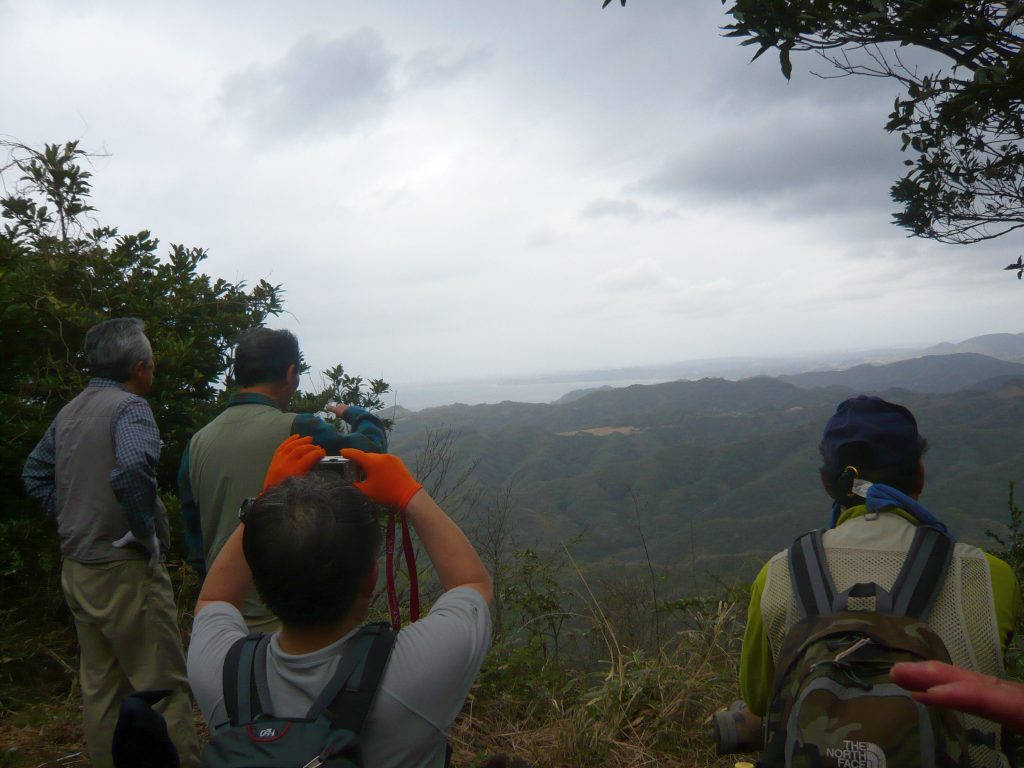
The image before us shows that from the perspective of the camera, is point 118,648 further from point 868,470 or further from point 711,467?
point 711,467

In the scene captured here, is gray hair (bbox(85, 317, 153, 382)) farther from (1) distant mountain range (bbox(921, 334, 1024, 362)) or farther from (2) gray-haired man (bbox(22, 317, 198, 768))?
(1) distant mountain range (bbox(921, 334, 1024, 362))

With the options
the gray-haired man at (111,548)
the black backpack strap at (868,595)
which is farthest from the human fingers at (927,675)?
the gray-haired man at (111,548)

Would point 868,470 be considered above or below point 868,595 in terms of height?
above

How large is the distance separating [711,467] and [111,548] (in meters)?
45.3

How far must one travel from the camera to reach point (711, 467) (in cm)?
4419

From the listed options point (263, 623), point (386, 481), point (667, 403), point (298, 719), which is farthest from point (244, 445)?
point (667, 403)

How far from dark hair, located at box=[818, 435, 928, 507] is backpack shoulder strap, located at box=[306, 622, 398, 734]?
4.05 ft

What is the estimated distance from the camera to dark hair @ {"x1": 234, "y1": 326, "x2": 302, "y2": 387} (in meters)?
2.25

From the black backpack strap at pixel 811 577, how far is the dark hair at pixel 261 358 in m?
1.86

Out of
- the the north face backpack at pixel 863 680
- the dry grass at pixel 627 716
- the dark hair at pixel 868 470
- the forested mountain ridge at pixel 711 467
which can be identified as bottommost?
the forested mountain ridge at pixel 711 467

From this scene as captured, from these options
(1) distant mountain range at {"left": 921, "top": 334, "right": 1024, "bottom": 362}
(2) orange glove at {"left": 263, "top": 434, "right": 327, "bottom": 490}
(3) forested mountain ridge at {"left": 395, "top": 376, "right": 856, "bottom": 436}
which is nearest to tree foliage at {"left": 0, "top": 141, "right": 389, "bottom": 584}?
(2) orange glove at {"left": 263, "top": 434, "right": 327, "bottom": 490}

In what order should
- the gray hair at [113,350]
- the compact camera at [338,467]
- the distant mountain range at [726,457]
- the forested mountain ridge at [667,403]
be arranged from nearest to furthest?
the compact camera at [338,467], the gray hair at [113,350], the distant mountain range at [726,457], the forested mountain ridge at [667,403]

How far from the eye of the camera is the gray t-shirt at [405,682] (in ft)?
3.25

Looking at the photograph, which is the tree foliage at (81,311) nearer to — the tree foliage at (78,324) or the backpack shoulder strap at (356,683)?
the tree foliage at (78,324)
